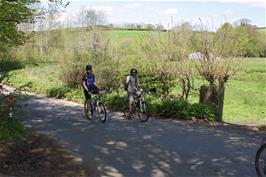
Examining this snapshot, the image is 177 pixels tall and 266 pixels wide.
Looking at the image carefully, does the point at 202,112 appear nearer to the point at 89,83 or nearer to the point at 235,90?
the point at 89,83

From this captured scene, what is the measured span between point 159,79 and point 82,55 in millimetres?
5585

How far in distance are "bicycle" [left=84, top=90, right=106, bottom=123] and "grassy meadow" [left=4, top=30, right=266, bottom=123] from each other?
7.57 feet

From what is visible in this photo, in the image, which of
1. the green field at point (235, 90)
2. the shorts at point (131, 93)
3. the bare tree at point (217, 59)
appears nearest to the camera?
the shorts at point (131, 93)

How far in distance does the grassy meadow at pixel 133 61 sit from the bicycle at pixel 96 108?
2.31 m

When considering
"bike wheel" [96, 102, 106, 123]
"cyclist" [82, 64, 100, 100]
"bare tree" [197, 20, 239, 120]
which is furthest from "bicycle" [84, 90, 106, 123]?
"bare tree" [197, 20, 239, 120]

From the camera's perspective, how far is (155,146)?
11.3m

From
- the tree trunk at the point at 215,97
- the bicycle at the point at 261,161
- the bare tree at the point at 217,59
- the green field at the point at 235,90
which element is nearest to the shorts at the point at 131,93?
the tree trunk at the point at 215,97

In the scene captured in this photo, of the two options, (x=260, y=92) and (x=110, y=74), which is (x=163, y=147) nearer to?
(x=110, y=74)

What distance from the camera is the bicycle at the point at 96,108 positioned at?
51.3 feet

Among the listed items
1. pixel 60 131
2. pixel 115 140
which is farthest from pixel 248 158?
pixel 60 131

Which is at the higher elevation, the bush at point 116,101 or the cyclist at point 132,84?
the cyclist at point 132,84

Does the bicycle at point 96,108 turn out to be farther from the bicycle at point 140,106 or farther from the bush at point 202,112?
the bush at point 202,112

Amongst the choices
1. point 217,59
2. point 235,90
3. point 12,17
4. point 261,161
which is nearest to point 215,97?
point 217,59

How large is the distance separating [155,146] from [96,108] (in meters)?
4.96
